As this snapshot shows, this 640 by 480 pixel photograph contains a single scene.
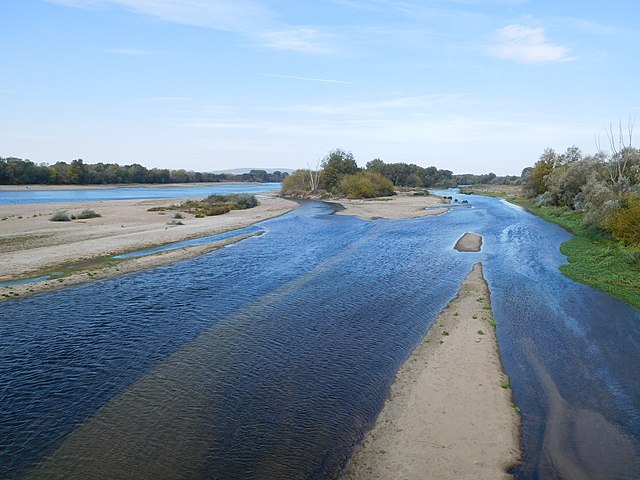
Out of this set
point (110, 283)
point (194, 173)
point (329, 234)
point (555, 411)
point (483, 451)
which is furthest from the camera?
point (194, 173)

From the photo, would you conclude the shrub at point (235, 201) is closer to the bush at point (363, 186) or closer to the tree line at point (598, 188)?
the bush at point (363, 186)

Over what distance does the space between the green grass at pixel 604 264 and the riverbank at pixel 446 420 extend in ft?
33.4

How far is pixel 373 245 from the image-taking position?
35812mm

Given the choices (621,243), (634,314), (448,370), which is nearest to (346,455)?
(448,370)

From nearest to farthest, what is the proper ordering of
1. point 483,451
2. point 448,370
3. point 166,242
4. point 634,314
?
point 483,451
point 448,370
point 634,314
point 166,242

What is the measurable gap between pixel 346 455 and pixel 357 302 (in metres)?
11.1

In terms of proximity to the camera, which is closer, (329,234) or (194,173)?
(329,234)

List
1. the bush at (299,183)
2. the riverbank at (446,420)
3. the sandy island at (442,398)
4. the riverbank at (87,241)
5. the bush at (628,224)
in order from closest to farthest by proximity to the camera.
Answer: the riverbank at (446,420) → the sandy island at (442,398) → the riverbank at (87,241) → the bush at (628,224) → the bush at (299,183)

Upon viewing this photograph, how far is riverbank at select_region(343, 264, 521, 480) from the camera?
8531 millimetres

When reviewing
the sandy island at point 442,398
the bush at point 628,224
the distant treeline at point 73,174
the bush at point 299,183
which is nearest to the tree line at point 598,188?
the bush at point 628,224

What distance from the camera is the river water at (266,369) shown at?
29.9ft

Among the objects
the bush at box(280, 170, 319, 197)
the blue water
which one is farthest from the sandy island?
the bush at box(280, 170, 319, 197)

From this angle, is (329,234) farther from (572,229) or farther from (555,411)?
(555,411)

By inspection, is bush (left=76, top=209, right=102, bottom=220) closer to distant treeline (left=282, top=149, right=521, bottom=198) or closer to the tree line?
the tree line
